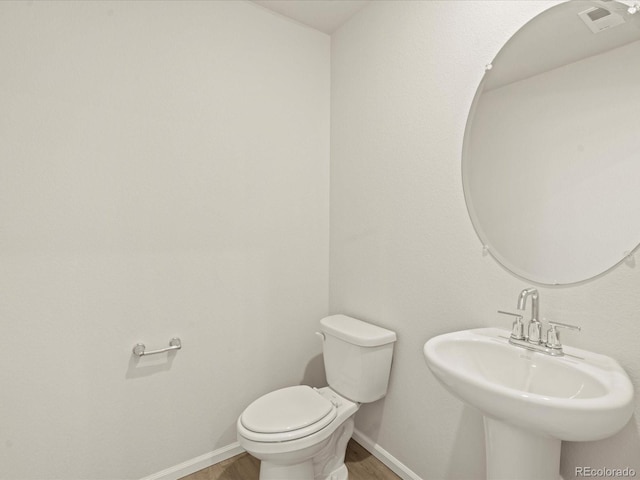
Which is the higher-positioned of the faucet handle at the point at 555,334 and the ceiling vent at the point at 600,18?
the ceiling vent at the point at 600,18

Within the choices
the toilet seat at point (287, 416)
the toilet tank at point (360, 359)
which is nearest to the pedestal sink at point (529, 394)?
the toilet tank at point (360, 359)

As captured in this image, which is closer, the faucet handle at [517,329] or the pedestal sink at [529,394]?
the pedestal sink at [529,394]

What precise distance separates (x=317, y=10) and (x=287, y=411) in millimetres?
2050

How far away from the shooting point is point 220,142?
1755 millimetres

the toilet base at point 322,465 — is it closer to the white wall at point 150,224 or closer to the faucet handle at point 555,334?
the white wall at point 150,224

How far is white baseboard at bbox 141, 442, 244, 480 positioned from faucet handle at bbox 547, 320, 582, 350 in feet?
5.27

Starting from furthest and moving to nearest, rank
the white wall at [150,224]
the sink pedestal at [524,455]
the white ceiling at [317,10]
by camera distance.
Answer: the white ceiling at [317,10] → the white wall at [150,224] → the sink pedestal at [524,455]

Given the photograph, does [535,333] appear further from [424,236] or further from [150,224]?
[150,224]

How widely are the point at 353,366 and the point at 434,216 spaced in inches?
31.7

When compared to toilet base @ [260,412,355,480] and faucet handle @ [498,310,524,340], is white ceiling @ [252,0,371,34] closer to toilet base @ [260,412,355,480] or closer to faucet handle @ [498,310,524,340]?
faucet handle @ [498,310,524,340]

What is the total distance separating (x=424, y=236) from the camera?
5.10 ft

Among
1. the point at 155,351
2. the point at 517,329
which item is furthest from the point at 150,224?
the point at 517,329

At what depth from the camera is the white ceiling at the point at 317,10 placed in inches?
72.4

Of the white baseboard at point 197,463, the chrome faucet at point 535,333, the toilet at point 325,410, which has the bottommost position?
the white baseboard at point 197,463
